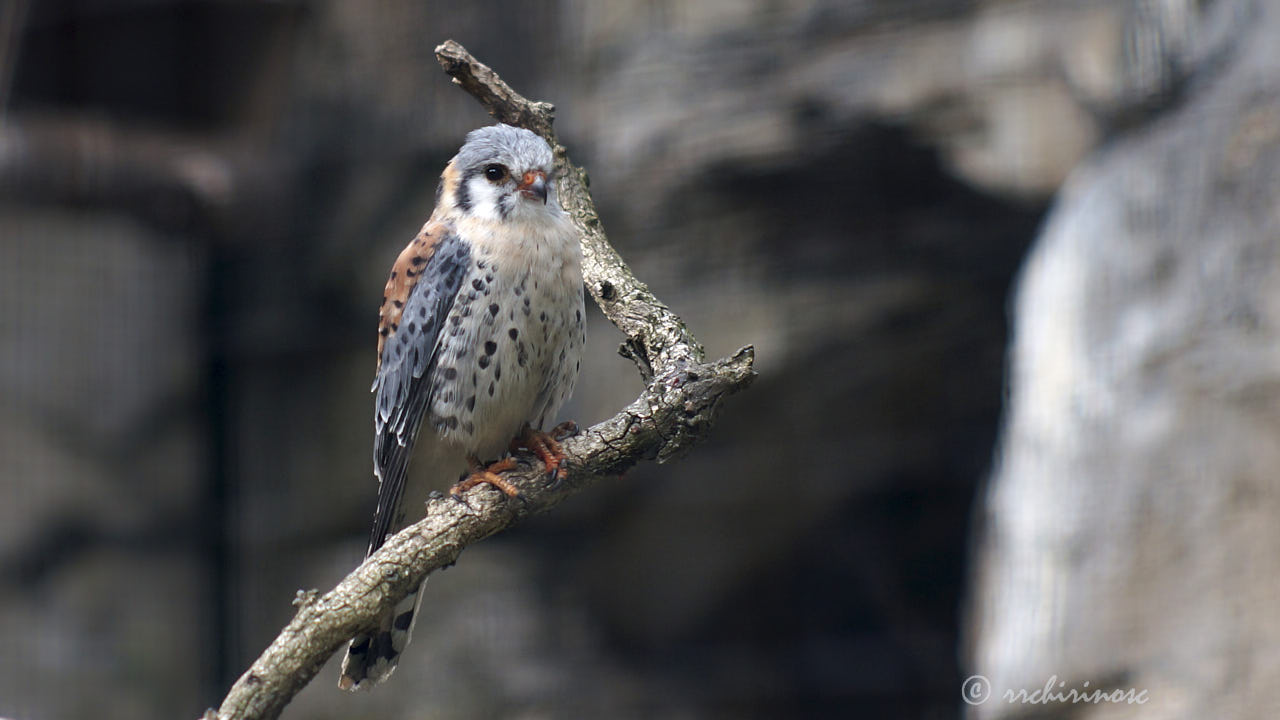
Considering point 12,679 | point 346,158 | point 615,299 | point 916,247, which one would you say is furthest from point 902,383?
point 12,679

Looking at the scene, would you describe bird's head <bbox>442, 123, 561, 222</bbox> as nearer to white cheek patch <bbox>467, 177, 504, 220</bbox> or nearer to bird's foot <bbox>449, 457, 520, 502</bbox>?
white cheek patch <bbox>467, 177, 504, 220</bbox>

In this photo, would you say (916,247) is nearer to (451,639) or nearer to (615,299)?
(451,639)

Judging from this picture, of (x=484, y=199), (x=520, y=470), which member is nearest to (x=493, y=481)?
(x=520, y=470)

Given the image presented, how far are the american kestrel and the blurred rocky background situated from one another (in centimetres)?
206

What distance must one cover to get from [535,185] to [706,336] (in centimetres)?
239

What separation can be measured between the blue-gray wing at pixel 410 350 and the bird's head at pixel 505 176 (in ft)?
0.29

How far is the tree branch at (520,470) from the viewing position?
4.98ft

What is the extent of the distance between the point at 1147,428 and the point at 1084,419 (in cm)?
19

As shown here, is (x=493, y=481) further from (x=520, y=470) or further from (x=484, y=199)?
(x=484, y=199)

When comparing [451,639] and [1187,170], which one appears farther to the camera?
[451,639]

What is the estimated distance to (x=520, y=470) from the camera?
1945 mm

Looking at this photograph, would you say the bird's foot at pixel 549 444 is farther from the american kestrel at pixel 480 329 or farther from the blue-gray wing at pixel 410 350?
the blue-gray wing at pixel 410 350

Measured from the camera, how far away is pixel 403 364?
7.66ft

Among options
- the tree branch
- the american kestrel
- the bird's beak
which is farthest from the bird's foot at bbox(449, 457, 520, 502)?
the bird's beak
